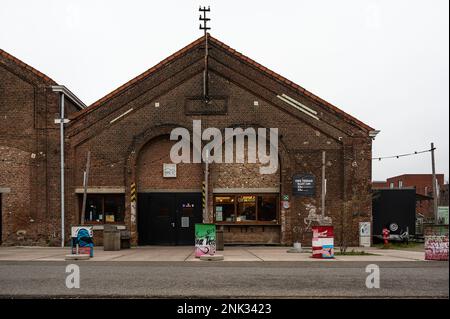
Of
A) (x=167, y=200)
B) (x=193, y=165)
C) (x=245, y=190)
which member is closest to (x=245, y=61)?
(x=193, y=165)

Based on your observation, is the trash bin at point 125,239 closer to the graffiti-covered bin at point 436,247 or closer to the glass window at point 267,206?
the glass window at point 267,206

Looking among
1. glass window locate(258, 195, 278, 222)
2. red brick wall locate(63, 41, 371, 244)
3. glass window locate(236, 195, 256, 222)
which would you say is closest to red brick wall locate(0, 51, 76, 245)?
red brick wall locate(63, 41, 371, 244)

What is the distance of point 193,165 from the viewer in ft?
77.4

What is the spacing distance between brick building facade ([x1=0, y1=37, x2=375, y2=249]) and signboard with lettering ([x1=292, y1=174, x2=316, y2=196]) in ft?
0.79

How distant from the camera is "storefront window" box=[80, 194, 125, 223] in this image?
77.1ft

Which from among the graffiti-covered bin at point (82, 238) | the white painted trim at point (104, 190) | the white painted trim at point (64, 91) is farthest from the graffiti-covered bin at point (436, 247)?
the white painted trim at point (64, 91)

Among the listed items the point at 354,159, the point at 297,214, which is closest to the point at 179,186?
the point at 297,214

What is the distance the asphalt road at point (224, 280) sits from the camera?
389 inches

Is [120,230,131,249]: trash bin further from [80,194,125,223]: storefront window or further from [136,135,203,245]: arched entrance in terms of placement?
[80,194,125,223]: storefront window

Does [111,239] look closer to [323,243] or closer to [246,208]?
[246,208]

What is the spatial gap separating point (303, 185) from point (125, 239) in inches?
345

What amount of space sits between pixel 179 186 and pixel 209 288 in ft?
43.7

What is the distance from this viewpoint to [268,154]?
23.6 meters
